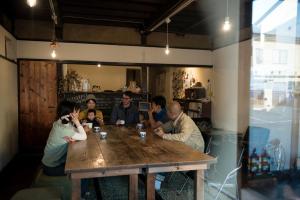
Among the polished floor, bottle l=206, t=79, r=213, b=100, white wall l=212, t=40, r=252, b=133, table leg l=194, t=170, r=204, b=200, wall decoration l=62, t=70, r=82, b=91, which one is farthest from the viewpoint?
bottle l=206, t=79, r=213, b=100

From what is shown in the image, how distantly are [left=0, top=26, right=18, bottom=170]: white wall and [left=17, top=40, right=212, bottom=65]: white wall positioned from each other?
1.24 feet

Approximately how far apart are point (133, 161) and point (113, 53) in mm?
3522

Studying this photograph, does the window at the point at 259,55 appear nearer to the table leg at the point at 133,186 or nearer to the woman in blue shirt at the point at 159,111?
the woman in blue shirt at the point at 159,111

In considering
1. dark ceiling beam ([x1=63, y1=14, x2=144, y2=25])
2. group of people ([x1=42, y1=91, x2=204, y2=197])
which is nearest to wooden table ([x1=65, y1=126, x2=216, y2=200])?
group of people ([x1=42, y1=91, x2=204, y2=197])

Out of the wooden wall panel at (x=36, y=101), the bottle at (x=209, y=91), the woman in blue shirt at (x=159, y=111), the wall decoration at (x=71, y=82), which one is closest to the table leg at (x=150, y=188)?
the woman in blue shirt at (x=159, y=111)

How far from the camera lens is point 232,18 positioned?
4.44 meters

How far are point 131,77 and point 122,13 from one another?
9.64 feet

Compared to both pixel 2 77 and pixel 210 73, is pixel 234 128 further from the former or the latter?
pixel 2 77

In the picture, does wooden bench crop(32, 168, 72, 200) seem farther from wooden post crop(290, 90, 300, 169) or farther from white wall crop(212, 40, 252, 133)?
wooden post crop(290, 90, 300, 169)

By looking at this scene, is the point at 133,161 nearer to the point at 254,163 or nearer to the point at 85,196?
the point at 85,196

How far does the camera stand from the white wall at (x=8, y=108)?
384 centimetres

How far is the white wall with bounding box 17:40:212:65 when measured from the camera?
15.9 ft

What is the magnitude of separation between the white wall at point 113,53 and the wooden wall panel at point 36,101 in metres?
0.23

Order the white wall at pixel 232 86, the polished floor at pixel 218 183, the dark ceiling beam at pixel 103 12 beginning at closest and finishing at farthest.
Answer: the polished floor at pixel 218 183
the dark ceiling beam at pixel 103 12
the white wall at pixel 232 86
